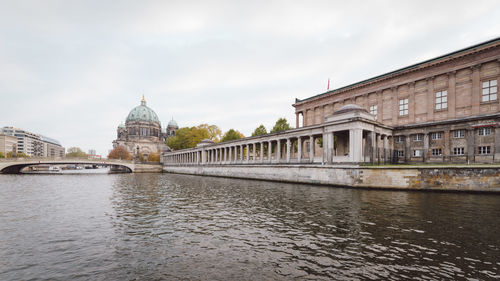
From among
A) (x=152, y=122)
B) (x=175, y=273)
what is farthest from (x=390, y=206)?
(x=152, y=122)

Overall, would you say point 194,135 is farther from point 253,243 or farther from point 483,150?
point 253,243

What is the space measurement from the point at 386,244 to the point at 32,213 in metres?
20.0

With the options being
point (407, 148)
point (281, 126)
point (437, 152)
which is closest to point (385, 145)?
point (407, 148)

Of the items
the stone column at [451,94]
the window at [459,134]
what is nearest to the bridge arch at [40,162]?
the window at [459,134]

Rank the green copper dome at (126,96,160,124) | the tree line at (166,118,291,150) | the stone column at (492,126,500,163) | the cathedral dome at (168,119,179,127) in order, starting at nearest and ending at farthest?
the stone column at (492,126,500,163) < the tree line at (166,118,291,150) < the green copper dome at (126,96,160,124) < the cathedral dome at (168,119,179,127)

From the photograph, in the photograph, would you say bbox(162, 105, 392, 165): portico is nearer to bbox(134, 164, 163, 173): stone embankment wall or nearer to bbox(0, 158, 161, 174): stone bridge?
bbox(0, 158, 161, 174): stone bridge

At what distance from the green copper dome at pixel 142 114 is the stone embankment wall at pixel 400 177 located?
15551 centimetres

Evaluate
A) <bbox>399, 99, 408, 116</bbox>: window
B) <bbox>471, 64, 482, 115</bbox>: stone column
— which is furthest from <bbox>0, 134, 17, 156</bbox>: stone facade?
<bbox>471, 64, 482, 115</bbox>: stone column

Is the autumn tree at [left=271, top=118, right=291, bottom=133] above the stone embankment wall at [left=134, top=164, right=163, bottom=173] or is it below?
above

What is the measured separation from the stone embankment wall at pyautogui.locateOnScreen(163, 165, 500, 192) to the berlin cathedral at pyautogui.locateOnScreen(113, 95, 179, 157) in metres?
140

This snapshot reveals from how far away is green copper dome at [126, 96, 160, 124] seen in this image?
561 feet

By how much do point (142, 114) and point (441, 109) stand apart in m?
173

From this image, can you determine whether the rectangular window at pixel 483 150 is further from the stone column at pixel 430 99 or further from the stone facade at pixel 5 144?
the stone facade at pixel 5 144

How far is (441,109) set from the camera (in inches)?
1537
